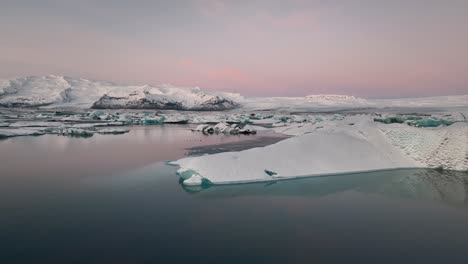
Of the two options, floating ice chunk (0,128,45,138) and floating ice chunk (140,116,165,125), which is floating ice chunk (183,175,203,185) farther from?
floating ice chunk (140,116,165,125)

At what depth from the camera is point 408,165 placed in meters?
9.50

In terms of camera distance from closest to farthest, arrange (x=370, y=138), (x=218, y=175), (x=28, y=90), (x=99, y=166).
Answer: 1. (x=218, y=175)
2. (x=99, y=166)
3. (x=370, y=138)
4. (x=28, y=90)

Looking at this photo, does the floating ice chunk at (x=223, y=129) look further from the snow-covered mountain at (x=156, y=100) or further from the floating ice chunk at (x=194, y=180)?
the snow-covered mountain at (x=156, y=100)

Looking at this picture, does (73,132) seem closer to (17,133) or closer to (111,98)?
(17,133)

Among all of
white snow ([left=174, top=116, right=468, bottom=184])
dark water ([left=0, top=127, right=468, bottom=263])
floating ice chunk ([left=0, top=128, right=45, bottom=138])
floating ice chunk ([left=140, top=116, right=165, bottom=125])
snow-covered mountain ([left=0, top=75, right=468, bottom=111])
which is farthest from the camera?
snow-covered mountain ([left=0, top=75, right=468, bottom=111])

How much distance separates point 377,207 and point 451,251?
174 centimetres

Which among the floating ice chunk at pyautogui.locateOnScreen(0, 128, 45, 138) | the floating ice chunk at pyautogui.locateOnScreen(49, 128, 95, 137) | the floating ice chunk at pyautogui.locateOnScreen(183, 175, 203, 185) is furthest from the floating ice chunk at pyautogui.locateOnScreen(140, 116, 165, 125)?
the floating ice chunk at pyautogui.locateOnScreen(183, 175, 203, 185)

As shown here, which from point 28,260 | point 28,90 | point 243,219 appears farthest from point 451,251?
point 28,90

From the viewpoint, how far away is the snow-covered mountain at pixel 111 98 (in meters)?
83.0

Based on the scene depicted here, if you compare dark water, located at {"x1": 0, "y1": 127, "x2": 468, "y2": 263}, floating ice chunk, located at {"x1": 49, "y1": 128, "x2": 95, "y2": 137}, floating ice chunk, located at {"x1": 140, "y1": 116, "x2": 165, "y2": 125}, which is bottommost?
floating ice chunk, located at {"x1": 140, "y1": 116, "x2": 165, "y2": 125}

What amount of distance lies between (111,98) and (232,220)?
8907 centimetres

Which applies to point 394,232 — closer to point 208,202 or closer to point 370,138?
point 208,202

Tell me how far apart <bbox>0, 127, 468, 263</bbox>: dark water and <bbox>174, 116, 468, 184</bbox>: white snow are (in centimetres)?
61

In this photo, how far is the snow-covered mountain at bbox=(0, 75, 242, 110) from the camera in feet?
272
